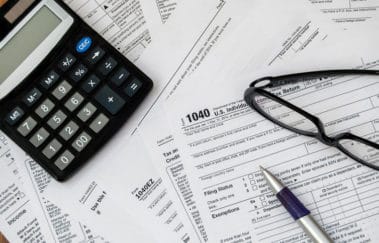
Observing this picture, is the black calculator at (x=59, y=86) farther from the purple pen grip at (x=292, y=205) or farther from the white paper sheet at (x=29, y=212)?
the purple pen grip at (x=292, y=205)

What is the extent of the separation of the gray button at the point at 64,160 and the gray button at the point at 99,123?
1.3 inches

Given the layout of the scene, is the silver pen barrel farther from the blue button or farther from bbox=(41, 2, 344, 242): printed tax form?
the blue button

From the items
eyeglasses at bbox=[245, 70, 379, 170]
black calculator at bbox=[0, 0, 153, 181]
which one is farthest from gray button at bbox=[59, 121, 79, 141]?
eyeglasses at bbox=[245, 70, 379, 170]

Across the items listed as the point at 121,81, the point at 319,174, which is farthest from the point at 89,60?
→ the point at 319,174

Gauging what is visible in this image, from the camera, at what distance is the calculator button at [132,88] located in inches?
18.9

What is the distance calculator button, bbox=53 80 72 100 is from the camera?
479 millimetres

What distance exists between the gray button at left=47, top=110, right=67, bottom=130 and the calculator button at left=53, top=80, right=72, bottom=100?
0.06ft

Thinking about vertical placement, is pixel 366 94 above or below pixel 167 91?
below

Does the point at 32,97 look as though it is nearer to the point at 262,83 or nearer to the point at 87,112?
the point at 87,112

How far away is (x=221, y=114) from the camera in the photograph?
490mm

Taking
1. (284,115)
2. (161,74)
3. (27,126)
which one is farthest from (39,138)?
(284,115)

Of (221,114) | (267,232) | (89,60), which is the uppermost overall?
(89,60)

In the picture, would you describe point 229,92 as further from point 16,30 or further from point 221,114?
point 16,30

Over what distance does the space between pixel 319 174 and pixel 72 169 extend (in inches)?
9.2
